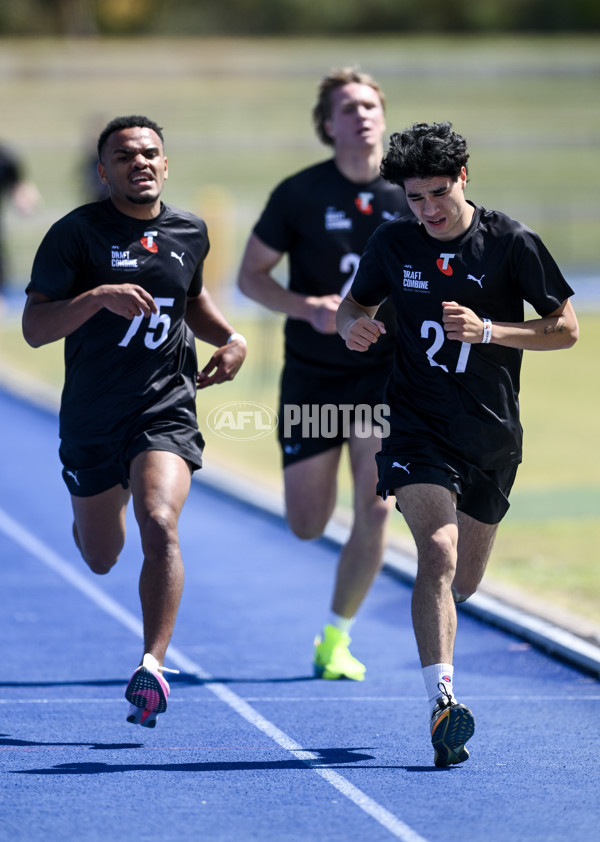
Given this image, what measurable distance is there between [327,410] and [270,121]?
4111cm

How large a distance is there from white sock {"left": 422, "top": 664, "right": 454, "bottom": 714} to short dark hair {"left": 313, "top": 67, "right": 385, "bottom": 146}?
118 inches

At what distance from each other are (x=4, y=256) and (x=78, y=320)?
47.8 feet

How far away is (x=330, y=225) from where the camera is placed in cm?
692

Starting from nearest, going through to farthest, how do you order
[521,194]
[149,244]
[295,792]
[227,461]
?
[295,792] < [149,244] < [227,461] < [521,194]

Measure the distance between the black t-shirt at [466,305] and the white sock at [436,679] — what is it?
797 millimetres

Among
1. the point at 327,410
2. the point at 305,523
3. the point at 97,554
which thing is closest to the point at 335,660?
the point at 305,523

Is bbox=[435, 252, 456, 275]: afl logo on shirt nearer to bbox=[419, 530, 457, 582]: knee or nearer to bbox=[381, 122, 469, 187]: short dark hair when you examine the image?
bbox=[381, 122, 469, 187]: short dark hair

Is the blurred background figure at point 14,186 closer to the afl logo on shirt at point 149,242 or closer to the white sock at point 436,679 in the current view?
the afl logo on shirt at point 149,242

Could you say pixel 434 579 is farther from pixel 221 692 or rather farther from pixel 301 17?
pixel 301 17

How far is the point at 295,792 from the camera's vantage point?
4812 mm

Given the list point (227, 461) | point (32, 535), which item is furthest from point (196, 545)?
point (227, 461)

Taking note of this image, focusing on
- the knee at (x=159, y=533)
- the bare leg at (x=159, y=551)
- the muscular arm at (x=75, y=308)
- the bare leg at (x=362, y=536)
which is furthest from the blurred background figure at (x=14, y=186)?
the knee at (x=159, y=533)

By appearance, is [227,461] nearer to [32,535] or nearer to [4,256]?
[32,535]

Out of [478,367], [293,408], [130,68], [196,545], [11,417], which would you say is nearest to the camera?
[478,367]
